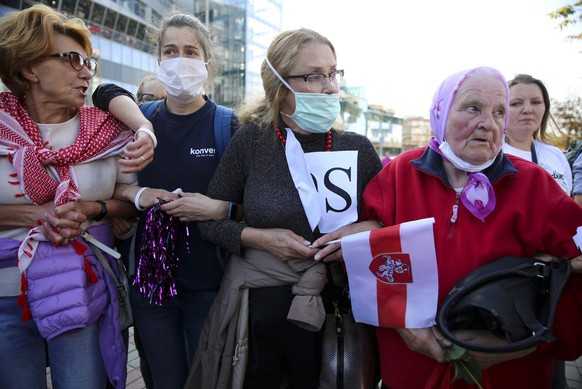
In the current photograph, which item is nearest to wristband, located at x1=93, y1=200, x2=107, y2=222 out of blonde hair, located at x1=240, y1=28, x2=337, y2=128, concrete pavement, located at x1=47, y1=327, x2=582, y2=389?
blonde hair, located at x1=240, y1=28, x2=337, y2=128

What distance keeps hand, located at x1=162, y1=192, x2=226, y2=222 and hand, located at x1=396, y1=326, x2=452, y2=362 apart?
1061mm

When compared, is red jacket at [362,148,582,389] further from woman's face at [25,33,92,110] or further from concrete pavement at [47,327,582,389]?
concrete pavement at [47,327,582,389]

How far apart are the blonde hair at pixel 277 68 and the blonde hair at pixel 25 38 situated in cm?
98

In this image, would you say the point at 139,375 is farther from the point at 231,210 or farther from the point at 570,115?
the point at 570,115

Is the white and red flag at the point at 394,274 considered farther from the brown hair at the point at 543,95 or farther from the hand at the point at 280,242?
the brown hair at the point at 543,95

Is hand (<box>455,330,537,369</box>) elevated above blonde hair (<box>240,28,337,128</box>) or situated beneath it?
situated beneath

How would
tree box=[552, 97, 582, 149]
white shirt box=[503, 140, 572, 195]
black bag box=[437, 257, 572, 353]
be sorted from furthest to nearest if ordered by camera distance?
tree box=[552, 97, 582, 149] → white shirt box=[503, 140, 572, 195] → black bag box=[437, 257, 572, 353]

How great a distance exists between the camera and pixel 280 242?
183cm

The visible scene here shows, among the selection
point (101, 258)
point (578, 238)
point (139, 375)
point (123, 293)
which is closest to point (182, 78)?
point (101, 258)

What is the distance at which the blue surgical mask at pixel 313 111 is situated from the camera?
1997 millimetres

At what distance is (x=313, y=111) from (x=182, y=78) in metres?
0.81

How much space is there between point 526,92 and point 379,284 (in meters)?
2.36

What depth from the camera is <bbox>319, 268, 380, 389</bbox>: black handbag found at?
71.9 inches

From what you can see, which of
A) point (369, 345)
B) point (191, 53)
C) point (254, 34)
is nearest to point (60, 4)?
point (254, 34)
